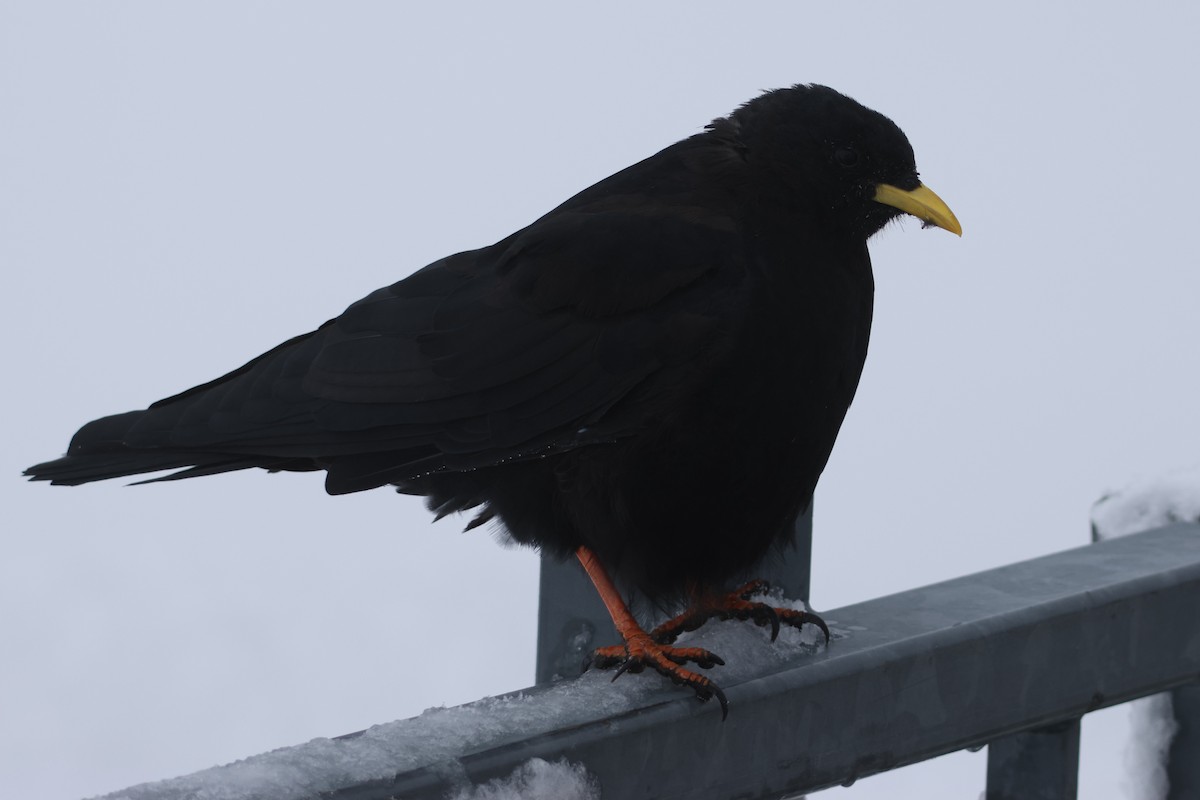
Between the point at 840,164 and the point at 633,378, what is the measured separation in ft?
1.75

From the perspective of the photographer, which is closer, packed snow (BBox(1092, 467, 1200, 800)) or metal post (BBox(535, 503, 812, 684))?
metal post (BBox(535, 503, 812, 684))

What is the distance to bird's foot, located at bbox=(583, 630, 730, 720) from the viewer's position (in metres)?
1.77

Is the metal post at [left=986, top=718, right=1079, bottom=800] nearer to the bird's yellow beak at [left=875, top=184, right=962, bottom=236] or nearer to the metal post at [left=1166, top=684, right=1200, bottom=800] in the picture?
the metal post at [left=1166, top=684, right=1200, bottom=800]

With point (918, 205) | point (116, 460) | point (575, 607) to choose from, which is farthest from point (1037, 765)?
point (116, 460)

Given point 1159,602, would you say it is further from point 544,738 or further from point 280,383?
point 280,383

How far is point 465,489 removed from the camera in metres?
2.47

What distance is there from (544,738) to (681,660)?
482 millimetres

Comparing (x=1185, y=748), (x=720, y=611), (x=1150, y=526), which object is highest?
(x=720, y=611)

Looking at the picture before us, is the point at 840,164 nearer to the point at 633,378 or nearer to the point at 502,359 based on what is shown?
the point at 633,378

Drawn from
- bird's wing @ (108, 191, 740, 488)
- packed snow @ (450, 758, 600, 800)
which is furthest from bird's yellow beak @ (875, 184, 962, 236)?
packed snow @ (450, 758, 600, 800)

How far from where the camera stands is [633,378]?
228 cm

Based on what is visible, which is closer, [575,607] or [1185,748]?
[575,607]

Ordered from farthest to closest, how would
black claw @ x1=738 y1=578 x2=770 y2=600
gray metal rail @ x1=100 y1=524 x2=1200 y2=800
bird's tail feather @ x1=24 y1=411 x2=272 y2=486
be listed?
1. black claw @ x1=738 y1=578 x2=770 y2=600
2. bird's tail feather @ x1=24 y1=411 x2=272 y2=486
3. gray metal rail @ x1=100 y1=524 x2=1200 y2=800


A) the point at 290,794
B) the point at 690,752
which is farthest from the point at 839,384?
the point at 290,794
